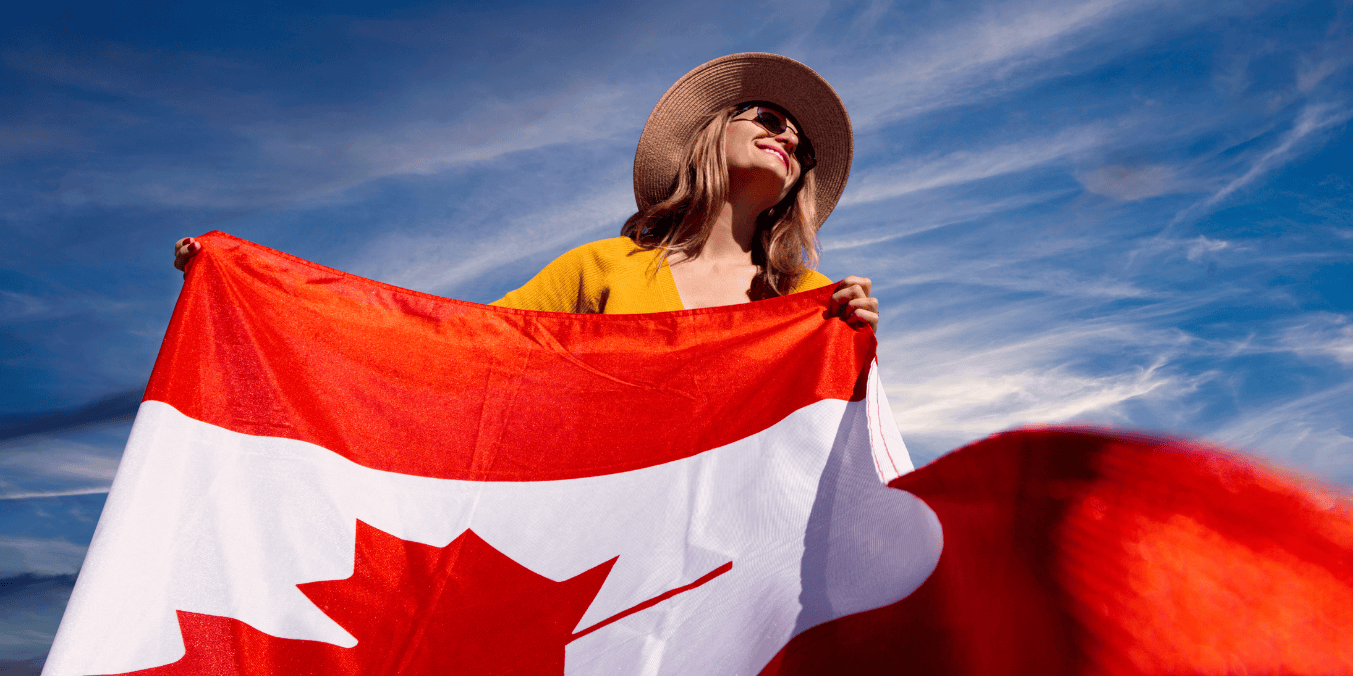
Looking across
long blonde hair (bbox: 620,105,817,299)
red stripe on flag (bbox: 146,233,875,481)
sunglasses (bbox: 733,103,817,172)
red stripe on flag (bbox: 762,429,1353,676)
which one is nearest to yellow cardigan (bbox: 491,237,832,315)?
long blonde hair (bbox: 620,105,817,299)

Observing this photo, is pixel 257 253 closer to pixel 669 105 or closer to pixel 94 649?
pixel 94 649

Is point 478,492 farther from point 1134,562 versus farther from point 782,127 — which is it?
point 782,127

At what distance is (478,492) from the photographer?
6.93 feet

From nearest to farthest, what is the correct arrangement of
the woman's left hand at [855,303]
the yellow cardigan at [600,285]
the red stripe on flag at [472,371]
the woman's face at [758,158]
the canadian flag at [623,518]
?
the canadian flag at [623,518]
the red stripe on flag at [472,371]
the woman's left hand at [855,303]
the yellow cardigan at [600,285]
the woman's face at [758,158]

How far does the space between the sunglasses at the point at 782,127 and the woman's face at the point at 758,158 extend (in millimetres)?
33

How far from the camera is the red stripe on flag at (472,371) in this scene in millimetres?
2018

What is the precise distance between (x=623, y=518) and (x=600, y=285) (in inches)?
45.8

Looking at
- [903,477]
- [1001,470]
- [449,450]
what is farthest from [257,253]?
[1001,470]

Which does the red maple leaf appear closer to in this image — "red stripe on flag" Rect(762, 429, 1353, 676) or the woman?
"red stripe on flag" Rect(762, 429, 1353, 676)

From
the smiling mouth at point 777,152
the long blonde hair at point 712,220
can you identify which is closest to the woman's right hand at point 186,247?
the long blonde hair at point 712,220

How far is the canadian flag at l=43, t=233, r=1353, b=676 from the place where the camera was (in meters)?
1.20

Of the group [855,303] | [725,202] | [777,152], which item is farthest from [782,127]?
[855,303]

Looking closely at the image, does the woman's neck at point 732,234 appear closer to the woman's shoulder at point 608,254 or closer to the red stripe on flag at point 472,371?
the woman's shoulder at point 608,254

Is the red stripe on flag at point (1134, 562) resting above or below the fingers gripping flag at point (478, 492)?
below
